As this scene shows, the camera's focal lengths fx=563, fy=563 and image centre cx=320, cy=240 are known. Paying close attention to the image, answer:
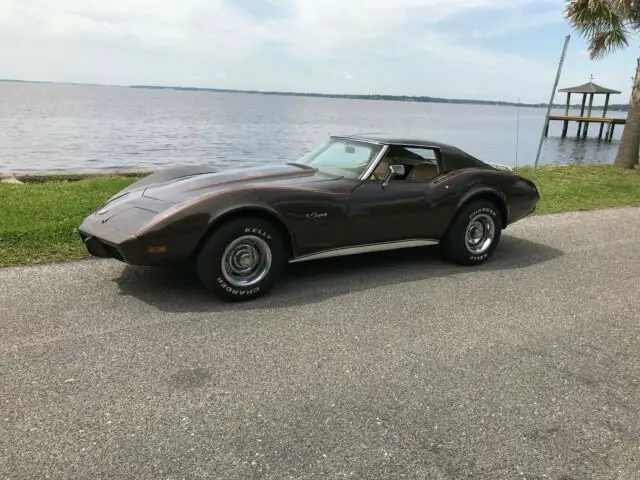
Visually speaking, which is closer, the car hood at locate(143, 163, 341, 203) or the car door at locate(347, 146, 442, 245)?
the car hood at locate(143, 163, 341, 203)

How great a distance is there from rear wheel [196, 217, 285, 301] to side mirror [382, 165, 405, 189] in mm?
1247

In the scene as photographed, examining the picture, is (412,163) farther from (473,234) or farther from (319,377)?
(319,377)

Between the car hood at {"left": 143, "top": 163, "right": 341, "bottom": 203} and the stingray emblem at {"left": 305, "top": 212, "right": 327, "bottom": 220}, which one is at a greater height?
the car hood at {"left": 143, "top": 163, "right": 341, "bottom": 203}

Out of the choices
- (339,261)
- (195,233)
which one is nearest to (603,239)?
(339,261)

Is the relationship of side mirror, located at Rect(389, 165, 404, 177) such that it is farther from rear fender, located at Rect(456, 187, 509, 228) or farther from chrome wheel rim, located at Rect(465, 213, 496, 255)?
chrome wheel rim, located at Rect(465, 213, 496, 255)

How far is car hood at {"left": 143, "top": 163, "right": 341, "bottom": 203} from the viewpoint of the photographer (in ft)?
15.5

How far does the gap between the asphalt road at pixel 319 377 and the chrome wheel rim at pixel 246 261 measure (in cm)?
22

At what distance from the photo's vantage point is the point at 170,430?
2826mm

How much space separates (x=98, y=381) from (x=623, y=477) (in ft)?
9.17

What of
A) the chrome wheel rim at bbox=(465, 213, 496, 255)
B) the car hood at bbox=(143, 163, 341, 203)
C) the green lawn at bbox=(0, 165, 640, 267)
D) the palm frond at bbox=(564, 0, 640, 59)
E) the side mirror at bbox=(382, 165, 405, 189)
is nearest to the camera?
the car hood at bbox=(143, 163, 341, 203)

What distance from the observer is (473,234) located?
612 centimetres

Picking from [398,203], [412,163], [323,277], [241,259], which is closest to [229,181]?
[241,259]

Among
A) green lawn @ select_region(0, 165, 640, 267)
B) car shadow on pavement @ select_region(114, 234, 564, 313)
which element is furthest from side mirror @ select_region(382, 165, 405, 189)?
green lawn @ select_region(0, 165, 640, 267)

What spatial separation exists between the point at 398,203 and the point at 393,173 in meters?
0.32
